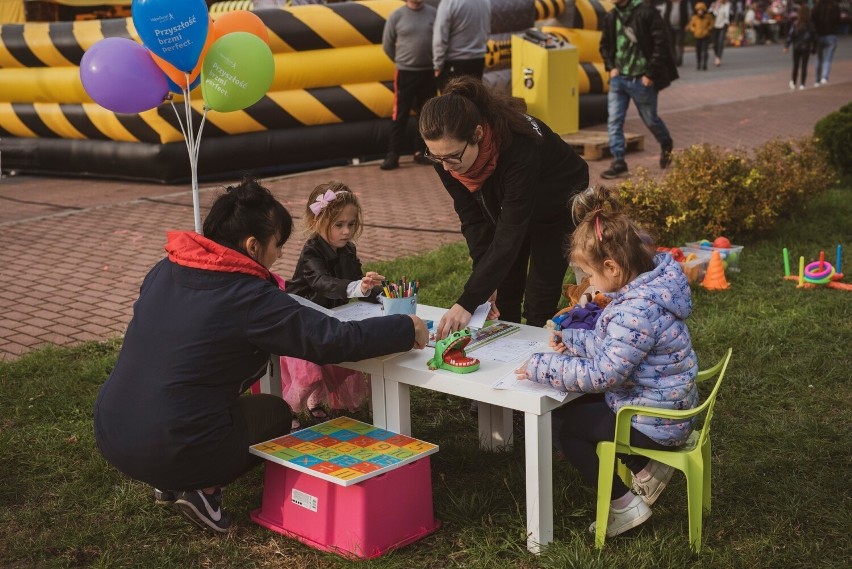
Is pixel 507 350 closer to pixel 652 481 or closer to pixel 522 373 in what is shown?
pixel 522 373

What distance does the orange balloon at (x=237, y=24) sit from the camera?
581cm

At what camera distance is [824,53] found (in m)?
20.4

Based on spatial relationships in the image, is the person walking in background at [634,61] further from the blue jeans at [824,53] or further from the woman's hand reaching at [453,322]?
the blue jeans at [824,53]

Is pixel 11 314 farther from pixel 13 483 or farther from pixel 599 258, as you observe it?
pixel 599 258

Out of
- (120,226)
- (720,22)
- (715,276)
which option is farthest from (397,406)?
(720,22)

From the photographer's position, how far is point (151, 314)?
11.3ft

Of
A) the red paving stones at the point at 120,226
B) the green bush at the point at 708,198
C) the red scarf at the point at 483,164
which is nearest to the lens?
the red scarf at the point at 483,164

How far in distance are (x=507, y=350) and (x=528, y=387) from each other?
0.46m

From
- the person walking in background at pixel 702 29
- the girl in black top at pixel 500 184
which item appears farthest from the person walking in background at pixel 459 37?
the person walking in background at pixel 702 29

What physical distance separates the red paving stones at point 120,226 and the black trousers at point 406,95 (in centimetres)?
40

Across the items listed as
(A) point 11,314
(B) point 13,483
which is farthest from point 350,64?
(B) point 13,483

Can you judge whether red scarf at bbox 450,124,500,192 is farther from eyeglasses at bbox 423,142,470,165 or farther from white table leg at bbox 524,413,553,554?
white table leg at bbox 524,413,553,554

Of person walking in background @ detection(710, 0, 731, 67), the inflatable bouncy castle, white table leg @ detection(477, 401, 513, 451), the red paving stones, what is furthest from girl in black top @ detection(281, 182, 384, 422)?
person walking in background @ detection(710, 0, 731, 67)

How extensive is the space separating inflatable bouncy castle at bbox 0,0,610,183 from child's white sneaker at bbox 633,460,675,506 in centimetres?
823
